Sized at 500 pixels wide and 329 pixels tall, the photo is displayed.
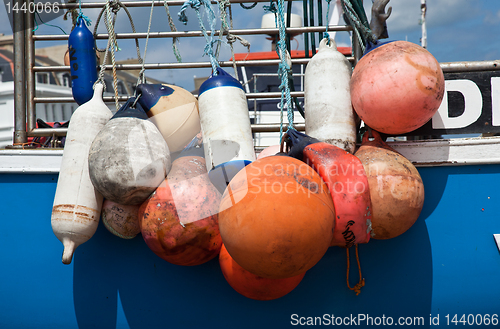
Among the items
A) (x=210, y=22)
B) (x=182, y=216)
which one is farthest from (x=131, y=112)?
(x=210, y=22)

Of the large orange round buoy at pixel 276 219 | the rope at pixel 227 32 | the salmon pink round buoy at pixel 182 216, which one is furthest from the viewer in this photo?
the rope at pixel 227 32

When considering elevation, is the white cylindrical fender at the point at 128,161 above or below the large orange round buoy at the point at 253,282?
above

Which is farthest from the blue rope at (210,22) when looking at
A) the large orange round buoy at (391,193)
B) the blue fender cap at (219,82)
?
the large orange round buoy at (391,193)

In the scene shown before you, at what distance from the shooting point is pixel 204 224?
78.0 inches

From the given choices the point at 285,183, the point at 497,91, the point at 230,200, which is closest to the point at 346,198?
the point at 285,183

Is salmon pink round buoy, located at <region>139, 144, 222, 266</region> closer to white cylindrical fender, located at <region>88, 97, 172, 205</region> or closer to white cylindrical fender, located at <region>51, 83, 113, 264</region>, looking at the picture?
white cylindrical fender, located at <region>88, 97, 172, 205</region>

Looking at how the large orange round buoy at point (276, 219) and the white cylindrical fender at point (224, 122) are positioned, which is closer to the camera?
the large orange round buoy at point (276, 219)

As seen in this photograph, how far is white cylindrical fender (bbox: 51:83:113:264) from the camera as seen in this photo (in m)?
2.06

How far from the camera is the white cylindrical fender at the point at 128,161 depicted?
189cm

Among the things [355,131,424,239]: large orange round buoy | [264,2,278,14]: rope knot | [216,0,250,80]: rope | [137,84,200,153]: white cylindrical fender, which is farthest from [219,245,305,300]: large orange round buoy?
[264,2,278,14]: rope knot

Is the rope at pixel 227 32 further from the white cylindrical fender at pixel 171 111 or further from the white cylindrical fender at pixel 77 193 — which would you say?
the white cylindrical fender at pixel 77 193

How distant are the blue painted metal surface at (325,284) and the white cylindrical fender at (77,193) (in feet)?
1.10

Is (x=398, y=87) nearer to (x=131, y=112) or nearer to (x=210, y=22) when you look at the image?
(x=210, y=22)

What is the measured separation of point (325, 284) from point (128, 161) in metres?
1.53
